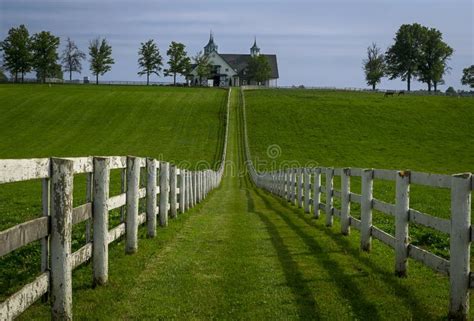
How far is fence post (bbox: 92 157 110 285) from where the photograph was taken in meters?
7.45

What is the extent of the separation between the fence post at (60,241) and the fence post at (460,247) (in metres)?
4.02

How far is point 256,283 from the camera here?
7.84 m

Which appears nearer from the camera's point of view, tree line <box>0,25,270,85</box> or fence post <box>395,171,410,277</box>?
fence post <box>395,171,410,277</box>

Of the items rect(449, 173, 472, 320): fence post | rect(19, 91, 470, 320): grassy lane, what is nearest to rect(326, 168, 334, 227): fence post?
rect(19, 91, 470, 320): grassy lane

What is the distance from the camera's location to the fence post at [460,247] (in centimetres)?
650

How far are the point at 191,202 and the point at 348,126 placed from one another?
51.1 meters

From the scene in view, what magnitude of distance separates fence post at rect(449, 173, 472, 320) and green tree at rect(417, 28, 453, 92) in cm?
13772

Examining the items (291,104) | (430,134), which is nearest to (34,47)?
(291,104)

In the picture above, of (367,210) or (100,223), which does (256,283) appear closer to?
(100,223)

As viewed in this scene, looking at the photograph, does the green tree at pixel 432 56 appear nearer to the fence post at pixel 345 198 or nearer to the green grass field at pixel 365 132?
the green grass field at pixel 365 132

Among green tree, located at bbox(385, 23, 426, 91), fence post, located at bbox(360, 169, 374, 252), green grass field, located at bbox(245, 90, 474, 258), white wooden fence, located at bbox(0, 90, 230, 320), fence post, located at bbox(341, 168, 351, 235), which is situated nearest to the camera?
white wooden fence, located at bbox(0, 90, 230, 320)

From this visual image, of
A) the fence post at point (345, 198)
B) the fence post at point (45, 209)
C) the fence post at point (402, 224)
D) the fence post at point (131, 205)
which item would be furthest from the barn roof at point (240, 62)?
the fence post at point (45, 209)

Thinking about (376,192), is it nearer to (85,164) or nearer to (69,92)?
(85,164)

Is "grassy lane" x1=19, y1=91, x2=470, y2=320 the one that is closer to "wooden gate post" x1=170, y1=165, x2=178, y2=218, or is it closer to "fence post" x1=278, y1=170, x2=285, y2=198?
"wooden gate post" x1=170, y1=165, x2=178, y2=218
